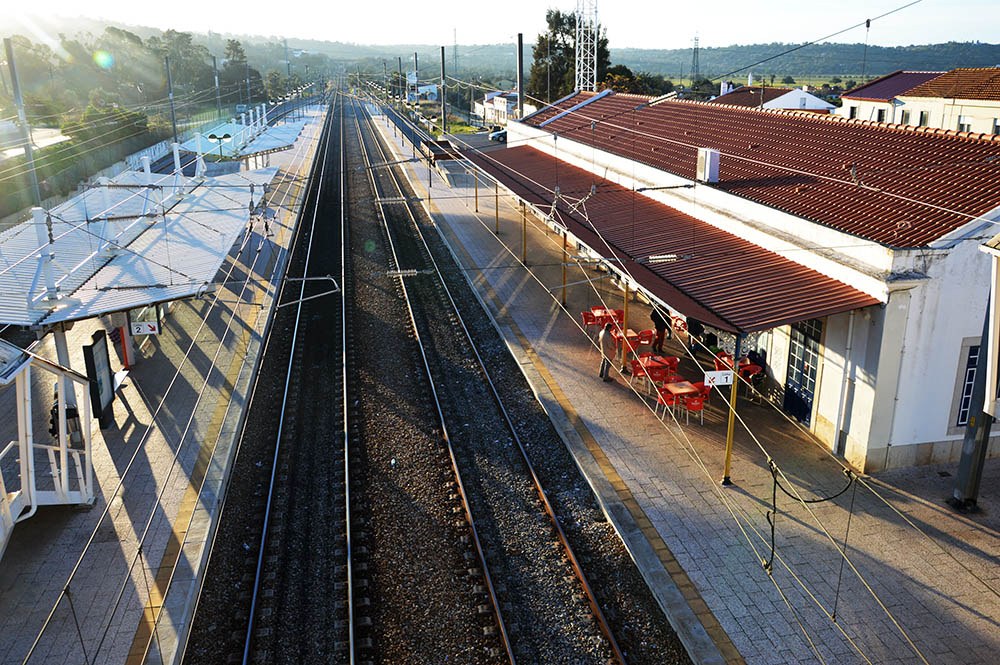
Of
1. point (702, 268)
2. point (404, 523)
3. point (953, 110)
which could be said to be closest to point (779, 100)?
point (953, 110)

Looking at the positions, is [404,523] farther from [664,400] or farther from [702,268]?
[702,268]

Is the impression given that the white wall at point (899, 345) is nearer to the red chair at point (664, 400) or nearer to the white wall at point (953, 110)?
the red chair at point (664, 400)

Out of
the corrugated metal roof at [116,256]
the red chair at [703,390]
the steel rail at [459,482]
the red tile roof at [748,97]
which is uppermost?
the red tile roof at [748,97]

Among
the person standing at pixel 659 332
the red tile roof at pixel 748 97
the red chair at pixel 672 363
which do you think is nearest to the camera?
the red chair at pixel 672 363

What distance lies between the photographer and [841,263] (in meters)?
11.5

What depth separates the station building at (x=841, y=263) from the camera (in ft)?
35.0

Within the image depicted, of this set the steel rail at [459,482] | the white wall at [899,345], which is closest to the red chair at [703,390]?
the white wall at [899,345]

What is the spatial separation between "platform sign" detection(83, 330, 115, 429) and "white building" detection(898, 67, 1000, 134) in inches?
1190

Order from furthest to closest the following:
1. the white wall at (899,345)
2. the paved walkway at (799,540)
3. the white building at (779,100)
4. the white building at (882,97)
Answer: the white building at (779,100) → the white building at (882,97) → the white wall at (899,345) → the paved walkway at (799,540)

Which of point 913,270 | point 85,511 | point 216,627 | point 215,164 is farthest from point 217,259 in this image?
point 215,164

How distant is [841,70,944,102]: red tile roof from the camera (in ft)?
139

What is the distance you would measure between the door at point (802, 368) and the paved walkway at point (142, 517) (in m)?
9.03

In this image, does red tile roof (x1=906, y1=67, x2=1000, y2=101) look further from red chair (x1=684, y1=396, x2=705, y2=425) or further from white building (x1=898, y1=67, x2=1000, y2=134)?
red chair (x1=684, y1=396, x2=705, y2=425)

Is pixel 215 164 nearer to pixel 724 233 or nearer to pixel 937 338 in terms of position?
pixel 724 233
